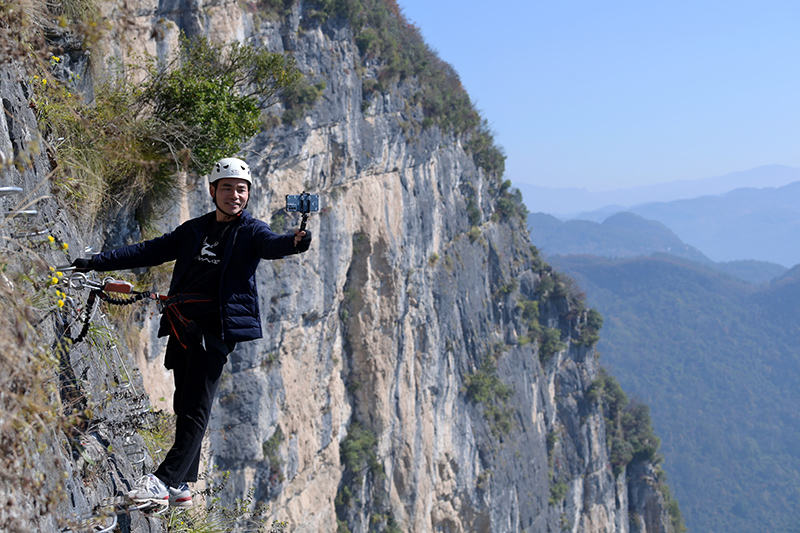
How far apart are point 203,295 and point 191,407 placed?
2.24 ft

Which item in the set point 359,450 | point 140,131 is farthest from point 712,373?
point 140,131

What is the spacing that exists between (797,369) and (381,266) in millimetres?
155972

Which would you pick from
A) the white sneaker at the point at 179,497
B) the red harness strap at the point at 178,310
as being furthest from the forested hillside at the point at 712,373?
the red harness strap at the point at 178,310

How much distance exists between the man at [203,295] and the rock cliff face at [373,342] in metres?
0.49

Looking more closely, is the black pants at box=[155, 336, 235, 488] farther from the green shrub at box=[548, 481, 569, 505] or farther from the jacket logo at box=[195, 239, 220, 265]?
the green shrub at box=[548, 481, 569, 505]

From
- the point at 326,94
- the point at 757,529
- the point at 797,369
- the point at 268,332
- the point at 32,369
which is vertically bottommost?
the point at 757,529

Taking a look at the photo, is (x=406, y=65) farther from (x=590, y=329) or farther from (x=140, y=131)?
(x=590, y=329)

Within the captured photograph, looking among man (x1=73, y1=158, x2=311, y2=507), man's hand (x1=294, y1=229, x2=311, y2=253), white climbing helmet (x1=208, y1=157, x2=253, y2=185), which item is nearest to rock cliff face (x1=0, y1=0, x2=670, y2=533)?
man (x1=73, y1=158, x2=311, y2=507)

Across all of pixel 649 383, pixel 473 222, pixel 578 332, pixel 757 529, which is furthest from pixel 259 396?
pixel 649 383

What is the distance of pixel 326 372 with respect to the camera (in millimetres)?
19844

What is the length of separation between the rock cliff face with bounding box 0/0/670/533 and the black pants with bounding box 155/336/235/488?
357 mm

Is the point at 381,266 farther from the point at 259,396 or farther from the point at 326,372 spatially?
the point at 259,396

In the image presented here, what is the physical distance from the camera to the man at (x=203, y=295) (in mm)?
3596

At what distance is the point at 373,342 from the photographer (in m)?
21.8
